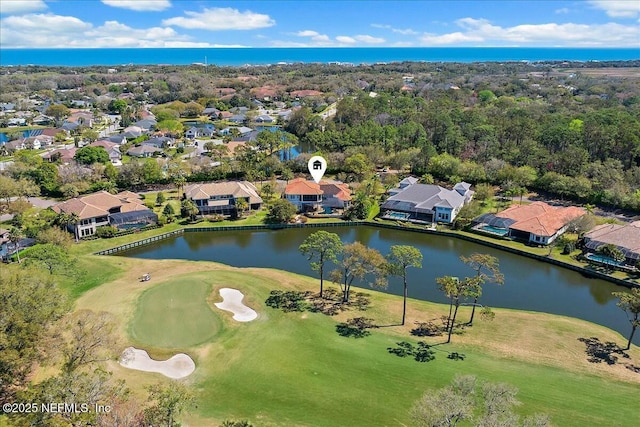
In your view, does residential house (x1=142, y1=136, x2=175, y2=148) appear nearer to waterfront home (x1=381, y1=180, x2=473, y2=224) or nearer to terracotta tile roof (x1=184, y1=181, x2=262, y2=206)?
terracotta tile roof (x1=184, y1=181, x2=262, y2=206)

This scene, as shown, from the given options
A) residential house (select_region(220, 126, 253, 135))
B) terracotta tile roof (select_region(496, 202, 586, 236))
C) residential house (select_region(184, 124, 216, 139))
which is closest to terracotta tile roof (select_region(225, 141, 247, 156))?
residential house (select_region(220, 126, 253, 135))

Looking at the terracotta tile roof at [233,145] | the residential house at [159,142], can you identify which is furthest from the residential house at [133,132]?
the terracotta tile roof at [233,145]

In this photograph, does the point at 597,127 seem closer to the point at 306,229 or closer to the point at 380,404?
the point at 306,229

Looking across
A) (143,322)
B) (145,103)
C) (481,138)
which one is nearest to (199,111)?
(145,103)

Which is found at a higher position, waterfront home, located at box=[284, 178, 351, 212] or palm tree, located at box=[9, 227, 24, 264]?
waterfront home, located at box=[284, 178, 351, 212]

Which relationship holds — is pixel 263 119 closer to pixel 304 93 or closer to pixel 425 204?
pixel 304 93

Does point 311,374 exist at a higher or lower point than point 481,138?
lower

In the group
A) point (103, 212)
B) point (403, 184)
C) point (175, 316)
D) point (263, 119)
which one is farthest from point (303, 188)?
point (263, 119)
